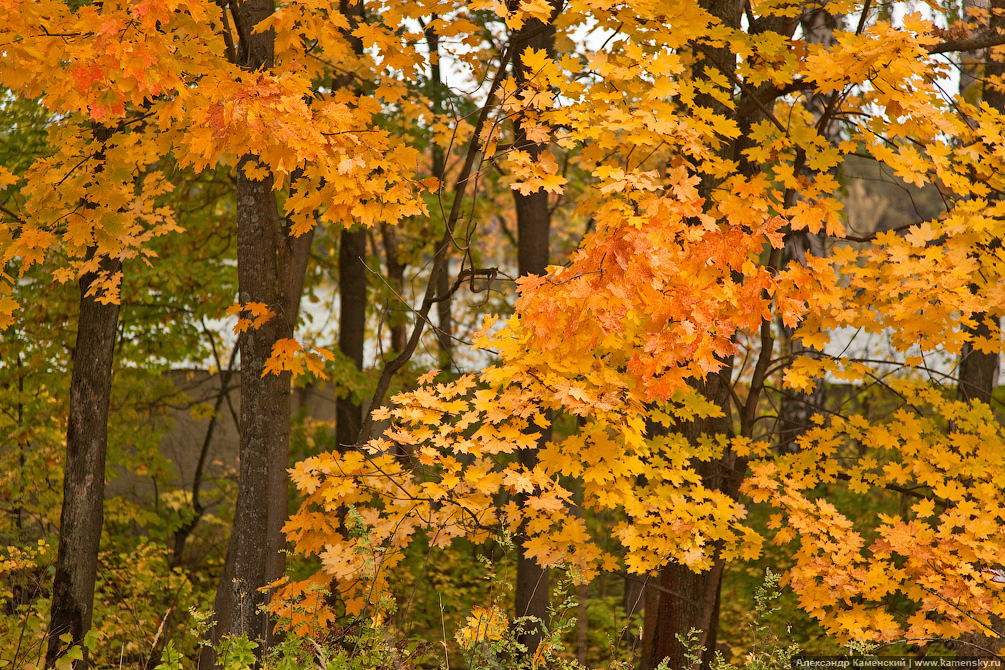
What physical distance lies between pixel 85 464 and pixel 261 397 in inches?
87.7

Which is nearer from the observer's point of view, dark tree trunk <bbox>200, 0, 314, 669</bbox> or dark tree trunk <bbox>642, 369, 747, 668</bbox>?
dark tree trunk <bbox>200, 0, 314, 669</bbox>

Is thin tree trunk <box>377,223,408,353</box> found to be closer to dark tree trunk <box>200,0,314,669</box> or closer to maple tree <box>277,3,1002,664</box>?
dark tree trunk <box>200,0,314,669</box>

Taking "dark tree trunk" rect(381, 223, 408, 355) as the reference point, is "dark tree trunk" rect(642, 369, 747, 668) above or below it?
below

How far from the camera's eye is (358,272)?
9.52 meters

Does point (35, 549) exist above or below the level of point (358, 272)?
below

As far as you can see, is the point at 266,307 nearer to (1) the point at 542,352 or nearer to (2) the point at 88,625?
(1) the point at 542,352

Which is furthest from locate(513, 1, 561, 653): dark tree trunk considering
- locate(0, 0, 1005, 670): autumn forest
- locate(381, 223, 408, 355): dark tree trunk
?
locate(381, 223, 408, 355): dark tree trunk

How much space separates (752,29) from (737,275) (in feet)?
6.09

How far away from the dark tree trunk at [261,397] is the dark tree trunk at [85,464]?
1.75 m

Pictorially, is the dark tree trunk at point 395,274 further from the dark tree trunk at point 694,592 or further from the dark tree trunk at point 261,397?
the dark tree trunk at point 694,592

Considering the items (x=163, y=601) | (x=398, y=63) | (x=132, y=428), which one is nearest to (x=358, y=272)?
(x=132, y=428)

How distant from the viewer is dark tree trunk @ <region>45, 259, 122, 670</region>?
6.23 meters

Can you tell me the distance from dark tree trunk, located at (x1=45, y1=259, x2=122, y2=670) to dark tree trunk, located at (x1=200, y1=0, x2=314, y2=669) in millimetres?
1751

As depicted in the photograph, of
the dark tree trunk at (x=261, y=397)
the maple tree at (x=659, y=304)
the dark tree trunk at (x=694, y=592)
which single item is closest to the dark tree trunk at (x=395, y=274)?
the dark tree trunk at (x=261, y=397)
